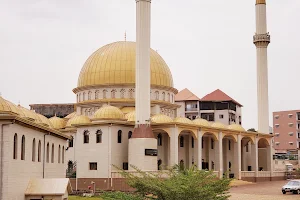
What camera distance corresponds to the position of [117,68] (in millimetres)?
54906

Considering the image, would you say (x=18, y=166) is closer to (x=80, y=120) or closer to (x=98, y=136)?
(x=98, y=136)

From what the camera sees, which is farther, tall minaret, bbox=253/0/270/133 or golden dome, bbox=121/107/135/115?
tall minaret, bbox=253/0/270/133

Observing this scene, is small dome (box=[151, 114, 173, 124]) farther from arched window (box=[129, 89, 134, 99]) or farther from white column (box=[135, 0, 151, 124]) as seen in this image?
arched window (box=[129, 89, 134, 99])

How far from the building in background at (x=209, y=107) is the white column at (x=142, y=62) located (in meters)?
50.5

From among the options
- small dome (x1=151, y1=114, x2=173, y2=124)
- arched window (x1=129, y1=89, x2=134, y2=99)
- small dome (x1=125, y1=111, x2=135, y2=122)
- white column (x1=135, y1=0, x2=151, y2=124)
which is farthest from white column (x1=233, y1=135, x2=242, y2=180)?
white column (x1=135, y1=0, x2=151, y2=124)

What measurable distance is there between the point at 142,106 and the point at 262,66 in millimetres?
21985

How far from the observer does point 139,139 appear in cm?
4472

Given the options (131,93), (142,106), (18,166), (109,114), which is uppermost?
(131,93)

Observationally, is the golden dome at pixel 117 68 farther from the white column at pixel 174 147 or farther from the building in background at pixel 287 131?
the building in background at pixel 287 131

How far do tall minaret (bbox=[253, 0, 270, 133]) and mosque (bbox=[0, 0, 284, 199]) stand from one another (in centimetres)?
19

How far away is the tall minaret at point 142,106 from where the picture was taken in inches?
1754

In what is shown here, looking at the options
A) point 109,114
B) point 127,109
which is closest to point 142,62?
point 109,114

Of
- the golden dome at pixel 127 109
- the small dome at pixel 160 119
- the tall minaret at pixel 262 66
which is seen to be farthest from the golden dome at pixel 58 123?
the tall minaret at pixel 262 66

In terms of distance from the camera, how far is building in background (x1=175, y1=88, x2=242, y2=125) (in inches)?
3775
